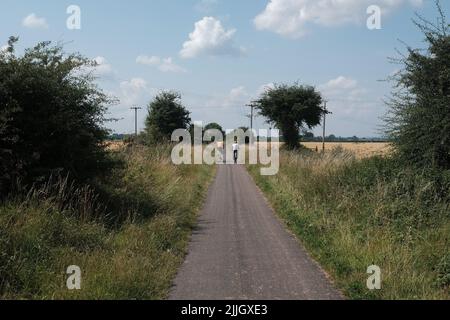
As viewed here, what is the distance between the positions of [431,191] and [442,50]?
4228mm

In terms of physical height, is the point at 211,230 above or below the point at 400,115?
below

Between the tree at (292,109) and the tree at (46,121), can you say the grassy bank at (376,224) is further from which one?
the tree at (292,109)

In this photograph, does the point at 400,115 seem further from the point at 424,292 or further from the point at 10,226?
the point at 10,226

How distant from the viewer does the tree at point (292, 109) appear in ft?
136

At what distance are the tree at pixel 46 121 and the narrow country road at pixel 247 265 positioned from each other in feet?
10.0

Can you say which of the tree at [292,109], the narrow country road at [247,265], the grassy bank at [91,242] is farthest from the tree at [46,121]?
the tree at [292,109]

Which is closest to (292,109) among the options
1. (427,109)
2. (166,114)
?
(166,114)

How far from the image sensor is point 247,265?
315 inches

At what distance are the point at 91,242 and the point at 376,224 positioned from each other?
553 cm

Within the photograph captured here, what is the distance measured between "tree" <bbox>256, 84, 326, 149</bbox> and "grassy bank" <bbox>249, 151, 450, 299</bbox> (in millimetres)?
25410

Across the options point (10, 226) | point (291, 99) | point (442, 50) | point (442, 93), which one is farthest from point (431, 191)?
point (291, 99)

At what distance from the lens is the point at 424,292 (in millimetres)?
6305

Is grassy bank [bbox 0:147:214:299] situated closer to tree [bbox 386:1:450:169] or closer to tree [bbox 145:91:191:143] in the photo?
tree [bbox 386:1:450:169]

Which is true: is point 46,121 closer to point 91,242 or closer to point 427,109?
point 91,242
